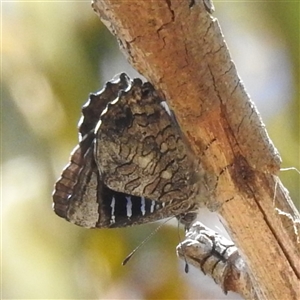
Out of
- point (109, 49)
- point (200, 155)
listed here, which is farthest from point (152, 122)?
point (109, 49)

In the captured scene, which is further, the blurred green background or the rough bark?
the blurred green background

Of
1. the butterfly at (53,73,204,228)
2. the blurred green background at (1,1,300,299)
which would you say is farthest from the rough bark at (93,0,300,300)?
the blurred green background at (1,1,300,299)

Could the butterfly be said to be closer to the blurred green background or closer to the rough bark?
Answer: the rough bark

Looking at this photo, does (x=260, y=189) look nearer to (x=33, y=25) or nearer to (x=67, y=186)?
(x=67, y=186)

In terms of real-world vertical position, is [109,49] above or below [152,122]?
above

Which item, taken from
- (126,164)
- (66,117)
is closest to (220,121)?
(126,164)

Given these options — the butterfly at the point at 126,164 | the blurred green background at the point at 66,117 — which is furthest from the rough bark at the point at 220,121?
the blurred green background at the point at 66,117

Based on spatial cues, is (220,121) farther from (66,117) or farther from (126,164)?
(66,117)
